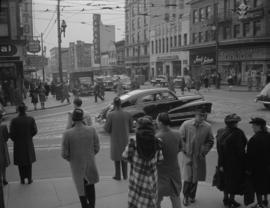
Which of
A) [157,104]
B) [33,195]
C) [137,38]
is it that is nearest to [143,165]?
[33,195]

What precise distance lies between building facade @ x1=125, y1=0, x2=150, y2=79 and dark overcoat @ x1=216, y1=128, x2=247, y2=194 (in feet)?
224

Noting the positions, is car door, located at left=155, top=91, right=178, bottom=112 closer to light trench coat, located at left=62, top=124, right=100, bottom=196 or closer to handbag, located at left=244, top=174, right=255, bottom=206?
handbag, located at left=244, top=174, right=255, bottom=206

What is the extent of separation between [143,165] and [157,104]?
31.9ft

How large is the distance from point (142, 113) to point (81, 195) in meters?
8.16

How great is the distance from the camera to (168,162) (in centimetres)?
547

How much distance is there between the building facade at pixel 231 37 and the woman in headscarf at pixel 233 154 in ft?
119

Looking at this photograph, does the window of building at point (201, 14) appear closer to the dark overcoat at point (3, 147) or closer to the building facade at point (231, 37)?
the building facade at point (231, 37)

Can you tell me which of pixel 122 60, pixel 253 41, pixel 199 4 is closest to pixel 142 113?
pixel 253 41

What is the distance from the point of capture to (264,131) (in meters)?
5.95

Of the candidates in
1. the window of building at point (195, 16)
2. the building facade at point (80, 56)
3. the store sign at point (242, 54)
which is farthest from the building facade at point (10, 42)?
the building facade at point (80, 56)

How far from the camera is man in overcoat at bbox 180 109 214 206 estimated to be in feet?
20.5

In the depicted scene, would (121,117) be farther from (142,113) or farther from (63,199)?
(142,113)

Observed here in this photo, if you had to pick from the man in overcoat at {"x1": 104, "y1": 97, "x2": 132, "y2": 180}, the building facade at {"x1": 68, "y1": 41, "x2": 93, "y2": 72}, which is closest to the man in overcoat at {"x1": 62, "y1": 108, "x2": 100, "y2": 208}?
the man in overcoat at {"x1": 104, "y1": 97, "x2": 132, "y2": 180}

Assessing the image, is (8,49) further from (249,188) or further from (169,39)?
(169,39)
